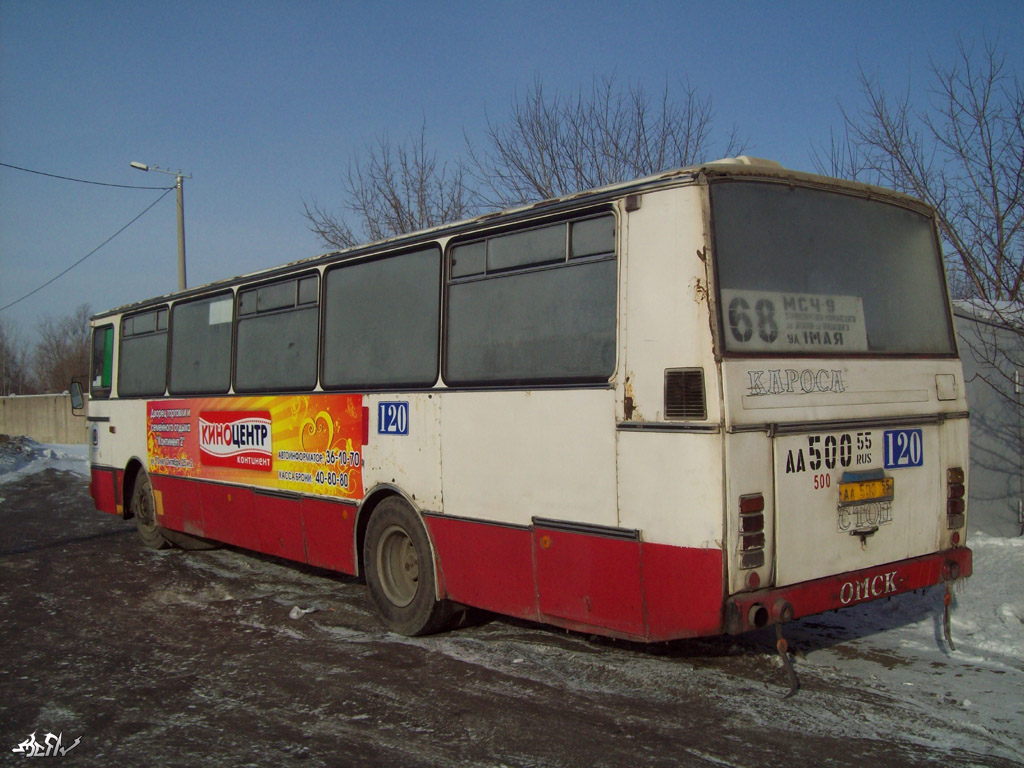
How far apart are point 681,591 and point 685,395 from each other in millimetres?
1063

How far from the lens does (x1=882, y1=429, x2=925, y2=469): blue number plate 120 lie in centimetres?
555

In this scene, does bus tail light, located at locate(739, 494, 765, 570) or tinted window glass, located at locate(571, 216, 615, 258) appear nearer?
bus tail light, located at locate(739, 494, 765, 570)

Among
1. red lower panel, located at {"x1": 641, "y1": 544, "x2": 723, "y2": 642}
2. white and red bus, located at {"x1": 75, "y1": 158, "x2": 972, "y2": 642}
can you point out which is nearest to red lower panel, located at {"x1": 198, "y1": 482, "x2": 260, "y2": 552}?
white and red bus, located at {"x1": 75, "y1": 158, "x2": 972, "y2": 642}

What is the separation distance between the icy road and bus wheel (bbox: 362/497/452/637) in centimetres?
18

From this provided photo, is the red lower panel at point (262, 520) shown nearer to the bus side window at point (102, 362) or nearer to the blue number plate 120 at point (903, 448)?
the bus side window at point (102, 362)

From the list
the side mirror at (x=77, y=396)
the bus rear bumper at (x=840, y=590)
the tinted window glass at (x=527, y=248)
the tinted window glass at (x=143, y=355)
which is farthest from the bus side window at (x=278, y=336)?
the side mirror at (x=77, y=396)

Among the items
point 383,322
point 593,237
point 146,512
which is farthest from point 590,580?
point 146,512

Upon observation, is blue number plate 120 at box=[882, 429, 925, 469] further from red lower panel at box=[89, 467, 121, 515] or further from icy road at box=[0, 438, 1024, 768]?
red lower panel at box=[89, 467, 121, 515]

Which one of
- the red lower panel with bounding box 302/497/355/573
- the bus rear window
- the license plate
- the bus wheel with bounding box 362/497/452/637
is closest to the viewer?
the bus rear window

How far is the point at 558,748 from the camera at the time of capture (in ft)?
14.8

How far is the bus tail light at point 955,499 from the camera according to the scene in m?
5.93

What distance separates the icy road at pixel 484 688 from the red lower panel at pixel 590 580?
452 millimetres

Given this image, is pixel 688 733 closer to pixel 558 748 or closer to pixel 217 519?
pixel 558 748

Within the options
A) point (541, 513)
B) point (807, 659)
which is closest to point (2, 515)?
point (541, 513)
